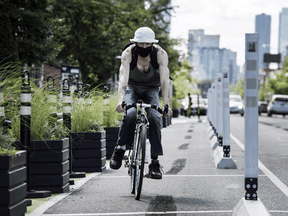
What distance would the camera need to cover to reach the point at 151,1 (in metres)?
33.4

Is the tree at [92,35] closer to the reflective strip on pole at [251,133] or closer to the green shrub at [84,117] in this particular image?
the green shrub at [84,117]

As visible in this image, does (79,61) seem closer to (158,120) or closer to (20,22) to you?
(20,22)

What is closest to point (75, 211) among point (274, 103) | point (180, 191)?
point (180, 191)

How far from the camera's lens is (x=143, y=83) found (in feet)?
20.4

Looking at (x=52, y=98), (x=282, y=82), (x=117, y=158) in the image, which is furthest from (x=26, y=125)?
(x=282, y=82)

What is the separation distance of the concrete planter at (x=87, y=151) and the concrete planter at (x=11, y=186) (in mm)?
3566

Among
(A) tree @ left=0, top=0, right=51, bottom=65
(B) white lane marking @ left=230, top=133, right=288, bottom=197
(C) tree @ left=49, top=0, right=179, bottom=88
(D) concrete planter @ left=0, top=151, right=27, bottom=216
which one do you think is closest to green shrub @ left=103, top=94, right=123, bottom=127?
(B) white lane marking @ left=230, top=133, right=288, bottom=197

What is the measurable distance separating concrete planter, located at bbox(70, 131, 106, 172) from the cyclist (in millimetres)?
1950

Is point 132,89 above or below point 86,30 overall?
below

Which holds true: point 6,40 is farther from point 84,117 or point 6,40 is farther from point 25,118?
point 25,118

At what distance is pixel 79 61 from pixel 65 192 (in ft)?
Answer: 59.8

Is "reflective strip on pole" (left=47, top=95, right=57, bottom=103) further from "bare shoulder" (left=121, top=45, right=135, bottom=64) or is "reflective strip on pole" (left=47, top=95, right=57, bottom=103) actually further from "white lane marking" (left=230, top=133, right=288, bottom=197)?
"white lane marking" (left=230, top=133, right=288, bottom=197)

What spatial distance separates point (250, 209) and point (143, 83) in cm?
250

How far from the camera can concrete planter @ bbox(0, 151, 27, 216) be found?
4160 millimetres
